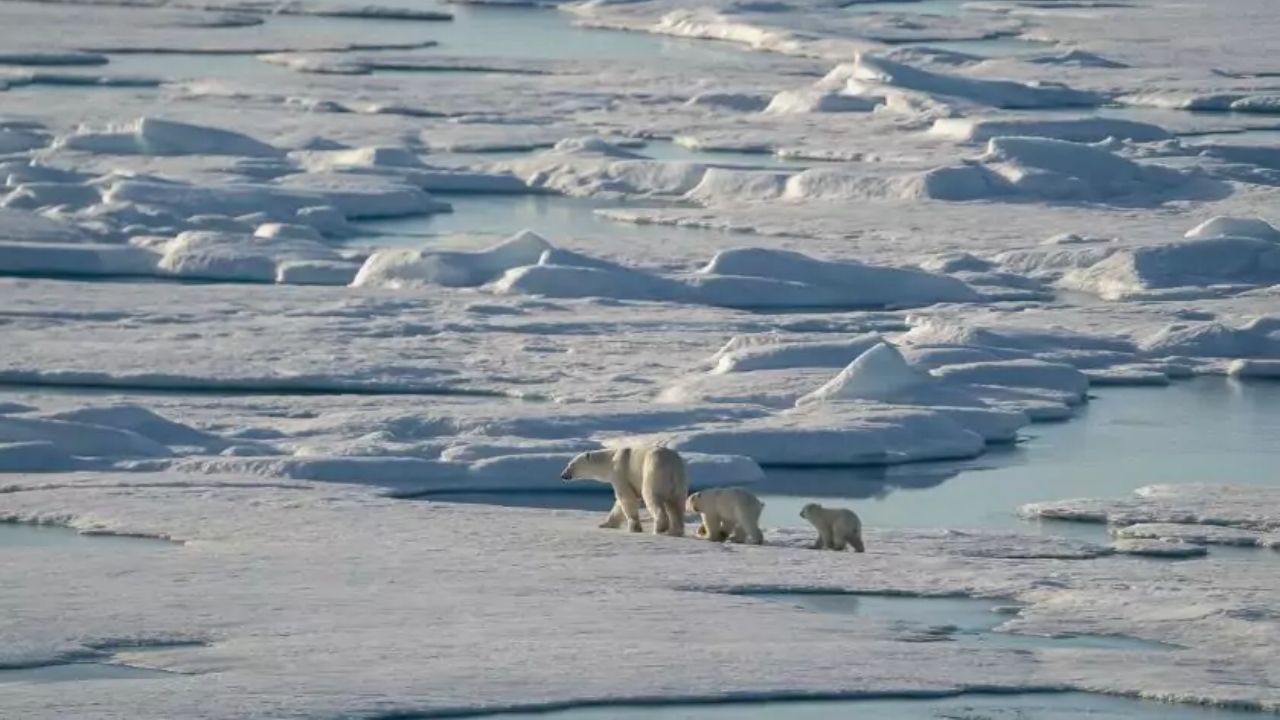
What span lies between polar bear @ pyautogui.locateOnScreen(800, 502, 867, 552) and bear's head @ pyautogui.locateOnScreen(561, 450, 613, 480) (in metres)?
0.76

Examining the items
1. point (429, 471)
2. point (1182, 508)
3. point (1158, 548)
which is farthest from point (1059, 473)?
point (429, 471)

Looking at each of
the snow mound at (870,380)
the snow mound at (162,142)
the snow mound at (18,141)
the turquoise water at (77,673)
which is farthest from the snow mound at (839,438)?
the snow mound at (18,141)

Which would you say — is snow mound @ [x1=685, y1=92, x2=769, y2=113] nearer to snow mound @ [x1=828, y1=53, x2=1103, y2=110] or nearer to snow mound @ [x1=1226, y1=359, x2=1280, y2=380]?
snow mound @ [x1=828, y1=53, x2=1103, y2=110]

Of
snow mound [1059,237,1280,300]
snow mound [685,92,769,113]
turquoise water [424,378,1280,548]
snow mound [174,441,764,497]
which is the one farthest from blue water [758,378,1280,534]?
A: snow mound [685,92,769,113]

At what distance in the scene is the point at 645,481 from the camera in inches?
319

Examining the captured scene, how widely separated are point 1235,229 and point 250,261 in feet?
18.1

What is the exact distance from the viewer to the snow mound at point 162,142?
17656 mm

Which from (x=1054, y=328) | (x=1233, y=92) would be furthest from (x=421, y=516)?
(x=1233, y=92)

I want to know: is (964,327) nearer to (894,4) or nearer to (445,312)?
(445,312)

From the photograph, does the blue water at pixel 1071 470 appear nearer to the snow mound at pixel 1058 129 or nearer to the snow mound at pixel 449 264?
the snow mound at pixel 449 264

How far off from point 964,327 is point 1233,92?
10.7 m

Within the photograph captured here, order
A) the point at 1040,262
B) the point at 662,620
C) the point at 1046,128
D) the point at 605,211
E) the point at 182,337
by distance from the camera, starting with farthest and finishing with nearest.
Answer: the point at 1046,128 < the point at 605,211 < the point at 1040,262 < the point at 182,337 < the point at 662,620

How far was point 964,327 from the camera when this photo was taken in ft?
39.2

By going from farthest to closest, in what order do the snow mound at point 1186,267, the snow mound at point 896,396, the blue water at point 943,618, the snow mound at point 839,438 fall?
the snow mound at point 1186,267 < the snow mound at point 896,396 < the snow mound at point 839,438 < the blue water at point 943,618
